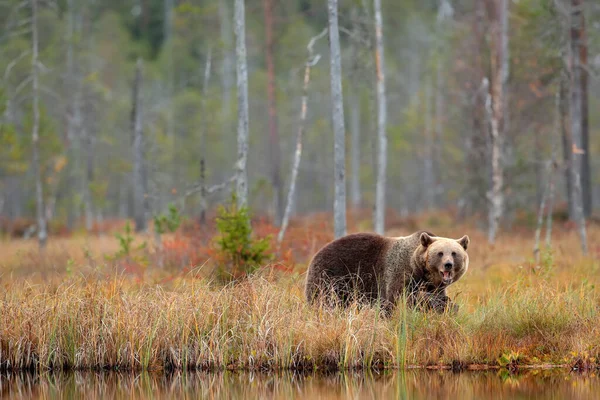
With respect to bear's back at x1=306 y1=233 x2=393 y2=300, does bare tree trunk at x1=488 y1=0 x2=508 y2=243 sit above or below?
above

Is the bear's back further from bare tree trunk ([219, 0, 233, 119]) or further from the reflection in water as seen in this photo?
bare tree trunk ([219, 0, 233, 119])

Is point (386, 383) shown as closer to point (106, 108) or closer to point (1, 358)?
point (1, 358)

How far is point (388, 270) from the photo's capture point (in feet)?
35.9

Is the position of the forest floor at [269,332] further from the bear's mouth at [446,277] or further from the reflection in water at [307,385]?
the bear's mouth at [446,277]

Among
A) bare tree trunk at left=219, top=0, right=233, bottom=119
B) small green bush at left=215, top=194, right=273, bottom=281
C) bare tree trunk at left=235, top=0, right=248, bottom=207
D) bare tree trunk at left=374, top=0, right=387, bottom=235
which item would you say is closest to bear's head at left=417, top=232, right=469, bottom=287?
small green bush at left=215, top=194, right=273, bottom=281

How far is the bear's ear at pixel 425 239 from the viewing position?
33.7 feet

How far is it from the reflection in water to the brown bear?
125cm

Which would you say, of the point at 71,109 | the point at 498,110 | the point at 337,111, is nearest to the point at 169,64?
the point at 71,109

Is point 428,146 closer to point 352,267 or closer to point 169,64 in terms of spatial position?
point 169,64

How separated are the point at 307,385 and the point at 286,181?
43716 mm

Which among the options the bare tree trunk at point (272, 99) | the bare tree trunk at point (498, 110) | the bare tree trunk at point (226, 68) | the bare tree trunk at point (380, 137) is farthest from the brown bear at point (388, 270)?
Result: the bare tree trunk at point (226, 68)

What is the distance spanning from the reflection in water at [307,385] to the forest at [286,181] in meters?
0.30

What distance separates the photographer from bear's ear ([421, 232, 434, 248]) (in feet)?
33.7

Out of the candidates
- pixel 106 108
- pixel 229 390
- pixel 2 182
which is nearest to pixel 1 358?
pixel 229 390
